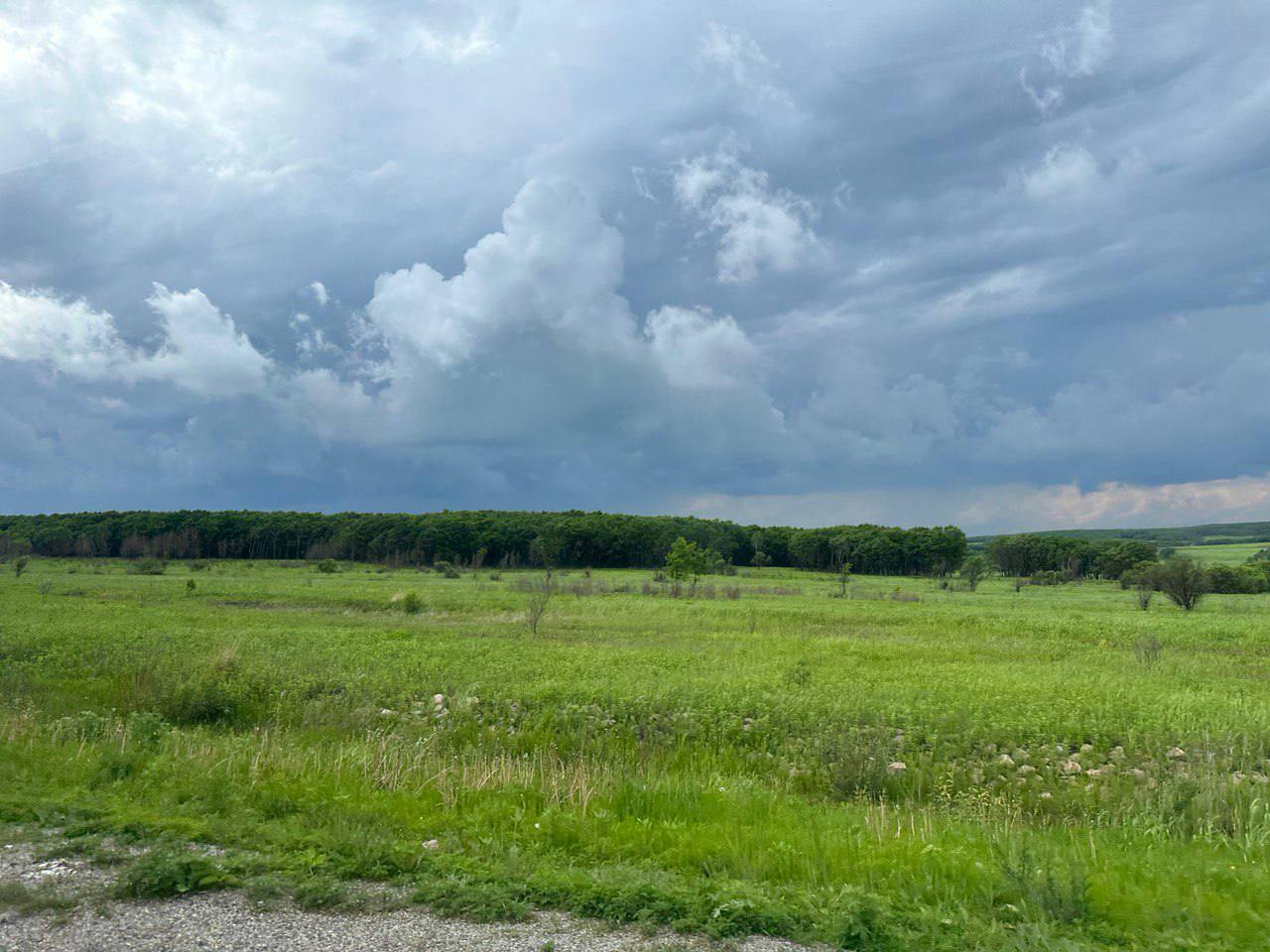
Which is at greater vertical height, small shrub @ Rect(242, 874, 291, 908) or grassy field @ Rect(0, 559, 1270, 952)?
small shrub @ Rect(242, 874, 291, 908)

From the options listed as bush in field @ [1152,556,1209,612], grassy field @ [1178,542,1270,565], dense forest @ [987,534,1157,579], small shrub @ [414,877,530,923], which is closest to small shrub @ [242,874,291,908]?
small shrub @ [414,877,530,923]

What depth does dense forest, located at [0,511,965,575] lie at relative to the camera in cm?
12306

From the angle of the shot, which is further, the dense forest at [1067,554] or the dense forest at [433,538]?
the dense forest at [433,538]

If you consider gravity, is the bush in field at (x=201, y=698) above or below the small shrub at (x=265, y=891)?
below

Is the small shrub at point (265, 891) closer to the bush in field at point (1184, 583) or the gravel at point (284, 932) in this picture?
the gravel at point (284, 932)

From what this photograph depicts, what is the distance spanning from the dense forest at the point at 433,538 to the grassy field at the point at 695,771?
9372 cm

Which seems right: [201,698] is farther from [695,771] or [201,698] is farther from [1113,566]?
[1113,566]

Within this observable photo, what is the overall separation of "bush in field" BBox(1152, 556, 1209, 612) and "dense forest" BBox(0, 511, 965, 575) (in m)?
72.5

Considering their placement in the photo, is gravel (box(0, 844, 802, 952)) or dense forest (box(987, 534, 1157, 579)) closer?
gravel (box(0, 844, 802, 952))

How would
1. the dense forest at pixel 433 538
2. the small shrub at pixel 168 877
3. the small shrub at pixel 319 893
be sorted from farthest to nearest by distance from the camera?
the dense forest at pixel 433 538
the small shrub at pixel 168 877
the small shrub at pixel 319 893

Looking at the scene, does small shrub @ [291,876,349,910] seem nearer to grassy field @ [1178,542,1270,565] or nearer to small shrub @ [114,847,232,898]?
small shrub @ [114,847,232,898]

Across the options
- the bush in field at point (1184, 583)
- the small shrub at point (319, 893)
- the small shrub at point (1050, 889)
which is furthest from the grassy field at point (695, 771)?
the bush in field at point (1184, 583)

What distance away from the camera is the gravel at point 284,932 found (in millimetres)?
5371

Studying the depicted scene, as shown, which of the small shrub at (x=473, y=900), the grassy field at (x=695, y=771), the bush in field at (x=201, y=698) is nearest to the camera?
the small shrub at (x=473, y=900)
